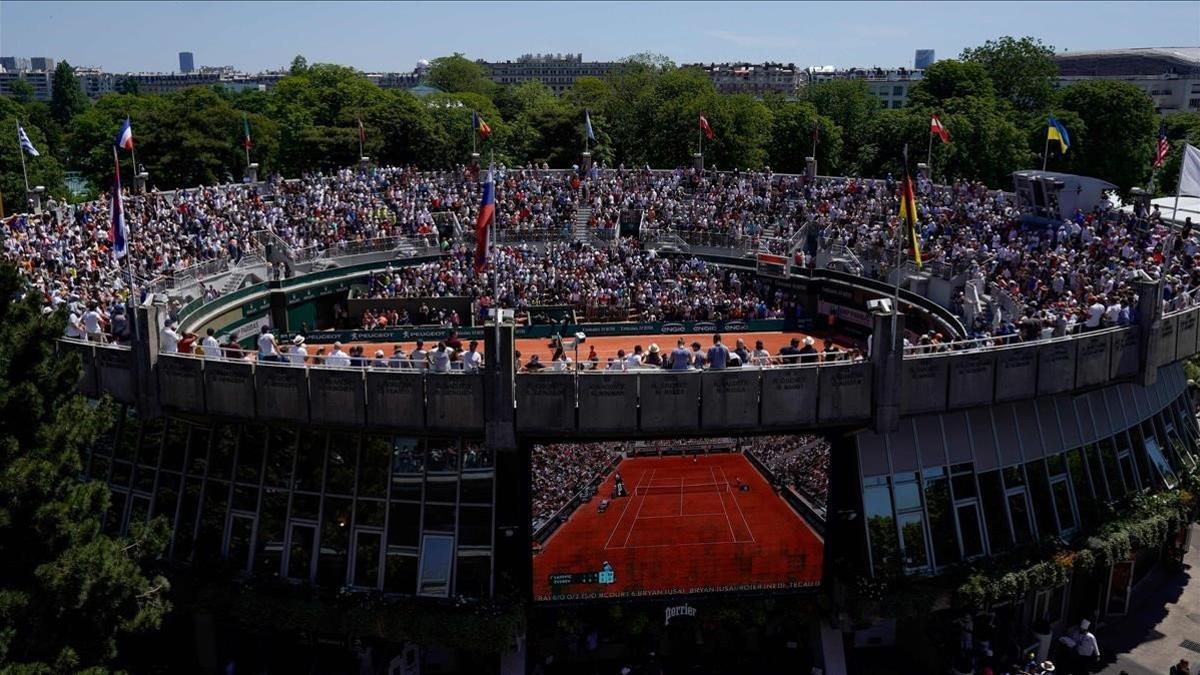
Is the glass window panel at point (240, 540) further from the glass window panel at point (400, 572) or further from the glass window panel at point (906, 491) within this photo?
the glass window panel at point (906, 491)

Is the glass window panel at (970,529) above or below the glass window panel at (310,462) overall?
below

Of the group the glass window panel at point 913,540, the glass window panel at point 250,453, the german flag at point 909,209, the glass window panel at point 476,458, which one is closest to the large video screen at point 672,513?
the glass window panel at point 476,458

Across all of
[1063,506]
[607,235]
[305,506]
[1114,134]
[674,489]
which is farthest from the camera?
[1114,134]

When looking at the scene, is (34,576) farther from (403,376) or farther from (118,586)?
(403,376)

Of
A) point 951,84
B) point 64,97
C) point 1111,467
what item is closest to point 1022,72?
point 951,84

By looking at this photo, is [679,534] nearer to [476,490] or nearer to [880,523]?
[476,490]

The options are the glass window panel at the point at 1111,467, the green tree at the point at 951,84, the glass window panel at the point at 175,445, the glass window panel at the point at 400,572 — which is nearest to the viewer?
the glass window panel at the point at 400,572

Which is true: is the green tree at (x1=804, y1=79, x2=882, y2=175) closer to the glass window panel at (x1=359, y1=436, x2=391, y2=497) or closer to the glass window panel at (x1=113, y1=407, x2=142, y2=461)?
the glass window panel at (x1=359, y1=436, x2=391, y2=497)
